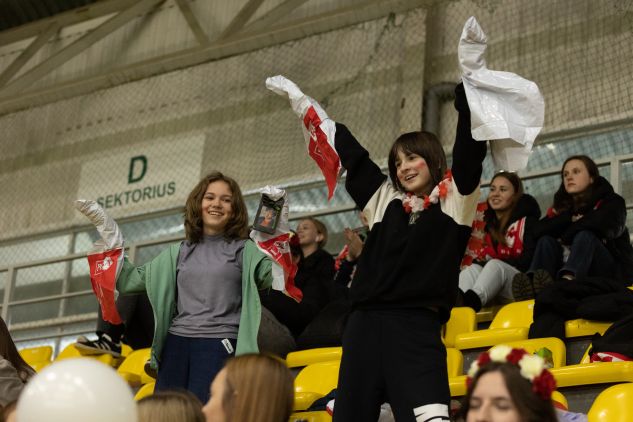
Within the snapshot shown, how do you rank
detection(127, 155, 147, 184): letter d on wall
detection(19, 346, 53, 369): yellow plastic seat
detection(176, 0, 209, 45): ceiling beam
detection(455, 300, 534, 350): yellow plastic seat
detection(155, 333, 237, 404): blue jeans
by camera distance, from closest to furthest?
detection(155, 333, 237, 404): blue jeans → detection(455, 300, 534, 350): yellow plastic seat → detection(19, 346, 53, 369): yellow plastic seat → detection(176, 0, 209, 45): ceiling beam → detection(127, 155, 147, 184): letter d on wall

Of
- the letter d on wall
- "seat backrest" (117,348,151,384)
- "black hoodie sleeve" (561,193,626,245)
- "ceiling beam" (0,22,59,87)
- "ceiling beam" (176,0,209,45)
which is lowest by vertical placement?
"seat backrest" (117,348,151,384)

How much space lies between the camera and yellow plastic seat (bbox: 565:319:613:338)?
177 inches

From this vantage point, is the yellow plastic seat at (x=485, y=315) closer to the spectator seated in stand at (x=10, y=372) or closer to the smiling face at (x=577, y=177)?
the smiling face at (x=577, y=177)

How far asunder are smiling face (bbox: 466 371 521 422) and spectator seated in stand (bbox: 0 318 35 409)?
1899 millimetres

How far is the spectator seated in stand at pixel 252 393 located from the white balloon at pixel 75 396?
0.75 meters

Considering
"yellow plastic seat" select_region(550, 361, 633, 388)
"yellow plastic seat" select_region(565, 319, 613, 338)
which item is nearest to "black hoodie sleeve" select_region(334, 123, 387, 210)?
"yellow plastic seat" select_region(550, 361, 633, 388)

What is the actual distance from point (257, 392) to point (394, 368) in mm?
538

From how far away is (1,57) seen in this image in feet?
34.8

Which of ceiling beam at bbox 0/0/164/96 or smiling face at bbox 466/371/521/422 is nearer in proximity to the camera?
smiling face at bbox 466/371/521/422

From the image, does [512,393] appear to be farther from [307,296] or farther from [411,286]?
[307,296]

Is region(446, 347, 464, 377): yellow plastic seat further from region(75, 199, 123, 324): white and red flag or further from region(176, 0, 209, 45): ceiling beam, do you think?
region(176, 0, 209, 45): ceiling beam

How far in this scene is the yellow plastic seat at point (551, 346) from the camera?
4266 mm

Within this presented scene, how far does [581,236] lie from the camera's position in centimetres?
532

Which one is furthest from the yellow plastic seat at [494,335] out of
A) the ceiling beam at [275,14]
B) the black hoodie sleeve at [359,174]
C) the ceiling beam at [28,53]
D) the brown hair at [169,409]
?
the ceiling beam at [28,53]
